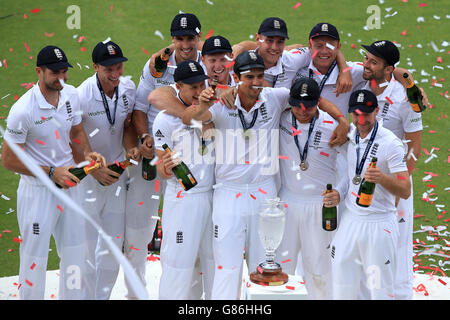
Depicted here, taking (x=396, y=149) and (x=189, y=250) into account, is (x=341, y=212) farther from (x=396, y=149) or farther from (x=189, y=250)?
(x=189, y=250)

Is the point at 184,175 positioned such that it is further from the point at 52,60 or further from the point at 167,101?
the point at 52,60

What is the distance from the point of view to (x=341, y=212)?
652cm

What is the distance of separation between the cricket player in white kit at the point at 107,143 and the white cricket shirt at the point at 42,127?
320 millimetres

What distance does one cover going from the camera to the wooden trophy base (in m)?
5.43

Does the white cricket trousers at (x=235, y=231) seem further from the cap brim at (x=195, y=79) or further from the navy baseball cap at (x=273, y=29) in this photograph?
the navy baseball cap at (x=273, y=29)

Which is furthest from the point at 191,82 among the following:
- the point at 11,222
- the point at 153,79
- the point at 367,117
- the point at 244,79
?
the point at 11,222

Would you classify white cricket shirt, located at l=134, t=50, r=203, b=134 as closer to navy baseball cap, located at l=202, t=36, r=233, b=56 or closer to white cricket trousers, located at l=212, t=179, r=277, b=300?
navy baseball cap, located at l=202, t=36, r=233, b=56

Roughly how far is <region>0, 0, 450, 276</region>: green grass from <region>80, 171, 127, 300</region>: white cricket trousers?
18.6ft

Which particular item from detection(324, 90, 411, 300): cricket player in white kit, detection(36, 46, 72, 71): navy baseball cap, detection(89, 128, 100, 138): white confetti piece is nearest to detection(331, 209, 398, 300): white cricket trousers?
detection(324, 90, 411, 300): cricket player in white kit

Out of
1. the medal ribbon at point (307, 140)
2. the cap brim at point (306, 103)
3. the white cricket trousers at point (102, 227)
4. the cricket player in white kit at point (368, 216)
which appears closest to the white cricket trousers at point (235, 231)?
the medal ribbon at point (307, 140)

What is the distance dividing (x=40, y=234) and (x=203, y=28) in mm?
9070

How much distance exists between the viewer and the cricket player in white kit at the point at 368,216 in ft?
20.0

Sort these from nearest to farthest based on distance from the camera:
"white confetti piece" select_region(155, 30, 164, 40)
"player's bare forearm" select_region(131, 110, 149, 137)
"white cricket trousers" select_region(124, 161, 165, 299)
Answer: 1. "player's bare forearm" select_region(131, 110, 149, 137)
2. "white cricket trousers" select_region(124, 161, 165, 299)
3. "white confetti piece" select_region(155, 30, 164, 40)

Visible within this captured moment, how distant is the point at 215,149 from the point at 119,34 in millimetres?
8924
